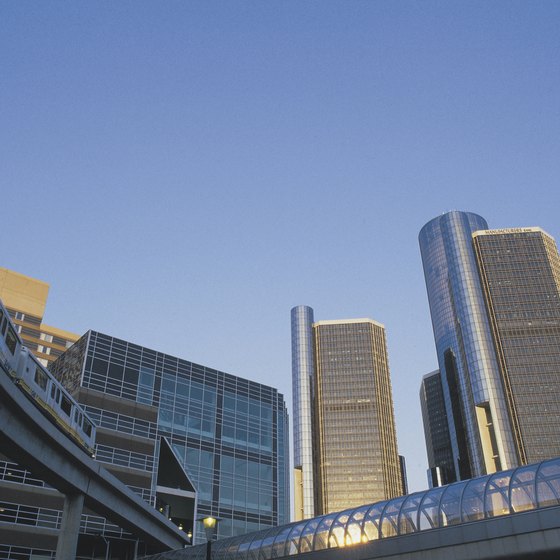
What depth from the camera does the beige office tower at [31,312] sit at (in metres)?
156

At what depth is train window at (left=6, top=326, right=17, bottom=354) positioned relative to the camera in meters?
30.8

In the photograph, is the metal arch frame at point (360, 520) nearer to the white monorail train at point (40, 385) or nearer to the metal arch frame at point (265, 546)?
the metal arch frame at point (265, 546)

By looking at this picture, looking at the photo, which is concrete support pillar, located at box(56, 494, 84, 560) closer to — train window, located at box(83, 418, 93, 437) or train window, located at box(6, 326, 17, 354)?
train window, located at box(83, 418, 93, 437)

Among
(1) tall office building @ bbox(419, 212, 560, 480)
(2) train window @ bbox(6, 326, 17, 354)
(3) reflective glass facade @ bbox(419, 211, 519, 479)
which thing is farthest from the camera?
(3) reflective glass facade @ bbox(419, 211, 519, 479)

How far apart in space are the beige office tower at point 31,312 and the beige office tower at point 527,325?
124216 mm

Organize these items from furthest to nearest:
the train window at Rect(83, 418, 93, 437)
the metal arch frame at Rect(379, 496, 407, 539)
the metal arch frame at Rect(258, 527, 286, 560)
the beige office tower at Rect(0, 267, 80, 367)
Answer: the beige office tower at Rect(0, 267, 80, 367)
the train window at Rect(83, 418, 93, 437)
the metal arch frame at Rect(258, 527, 286, 560)
the metal arch frame at Rect(379, 496, 407, 539)

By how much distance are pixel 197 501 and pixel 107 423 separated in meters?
14.7

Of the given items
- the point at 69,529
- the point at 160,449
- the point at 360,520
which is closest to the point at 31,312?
the point at 160,449

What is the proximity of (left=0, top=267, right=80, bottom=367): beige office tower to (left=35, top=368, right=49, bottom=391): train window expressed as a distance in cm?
12545

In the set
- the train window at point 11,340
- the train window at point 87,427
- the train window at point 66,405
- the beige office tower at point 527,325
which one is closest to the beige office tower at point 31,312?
the train window at point 87,427

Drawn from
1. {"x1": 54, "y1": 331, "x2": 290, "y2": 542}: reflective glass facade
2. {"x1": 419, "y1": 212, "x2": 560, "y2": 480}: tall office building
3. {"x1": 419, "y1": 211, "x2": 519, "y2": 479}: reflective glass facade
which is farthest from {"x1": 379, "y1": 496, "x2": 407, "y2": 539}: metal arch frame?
{"x1": 419, "y1": 211, "x2": 519, "y2": 479}: reflective glass facade

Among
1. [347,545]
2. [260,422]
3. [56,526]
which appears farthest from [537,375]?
[347,545]

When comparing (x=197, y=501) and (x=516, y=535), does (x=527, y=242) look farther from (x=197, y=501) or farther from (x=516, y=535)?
(x=516, y=535)

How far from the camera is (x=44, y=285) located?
542ft
